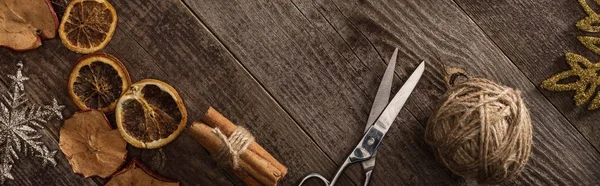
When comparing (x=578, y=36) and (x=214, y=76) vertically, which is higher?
(x=578, y=36)

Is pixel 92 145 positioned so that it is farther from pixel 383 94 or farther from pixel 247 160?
pixel 383 94

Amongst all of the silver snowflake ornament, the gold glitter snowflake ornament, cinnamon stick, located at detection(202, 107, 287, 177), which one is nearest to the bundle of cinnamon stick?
cinnamon stick, located at detection(202, 107, 287, 177)

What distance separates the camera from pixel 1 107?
2061 millimetres

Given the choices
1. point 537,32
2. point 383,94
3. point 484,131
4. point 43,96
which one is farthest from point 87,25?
point 537,32

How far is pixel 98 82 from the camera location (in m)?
2.04

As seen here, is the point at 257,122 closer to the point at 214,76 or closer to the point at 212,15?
the point at 214,76

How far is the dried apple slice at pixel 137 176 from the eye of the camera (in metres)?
2.03

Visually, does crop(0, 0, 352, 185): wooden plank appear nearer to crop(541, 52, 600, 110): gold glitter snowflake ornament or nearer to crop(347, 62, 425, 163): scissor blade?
crop(347, 62, 425, 163): scissor blade

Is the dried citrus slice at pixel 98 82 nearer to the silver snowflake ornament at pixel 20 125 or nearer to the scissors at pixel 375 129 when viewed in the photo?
the silver snowflake ornament at pixel 20 125

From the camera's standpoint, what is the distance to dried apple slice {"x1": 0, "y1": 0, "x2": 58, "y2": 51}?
2002 millimetres

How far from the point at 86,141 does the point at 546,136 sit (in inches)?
61.2

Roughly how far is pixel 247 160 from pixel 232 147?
66 mm

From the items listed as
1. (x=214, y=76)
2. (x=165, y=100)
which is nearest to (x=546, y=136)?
(x=214, y=76)

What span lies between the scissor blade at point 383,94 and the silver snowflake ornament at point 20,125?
3.38ft
